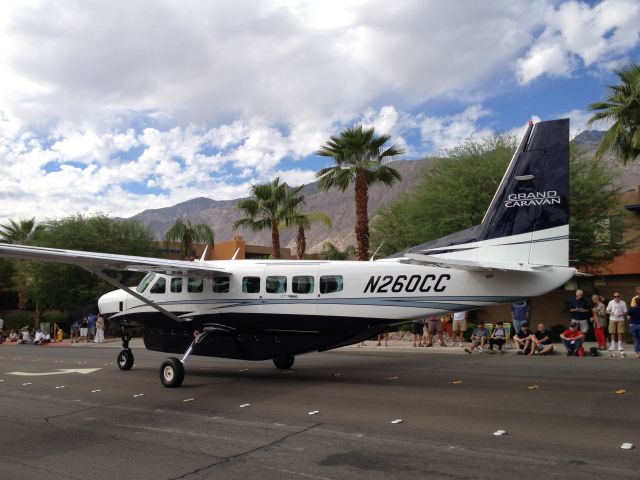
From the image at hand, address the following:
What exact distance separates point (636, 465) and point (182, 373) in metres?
8.82

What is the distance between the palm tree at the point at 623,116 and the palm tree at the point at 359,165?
881 centimetres

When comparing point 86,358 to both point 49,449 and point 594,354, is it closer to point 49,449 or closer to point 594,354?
point 49,449

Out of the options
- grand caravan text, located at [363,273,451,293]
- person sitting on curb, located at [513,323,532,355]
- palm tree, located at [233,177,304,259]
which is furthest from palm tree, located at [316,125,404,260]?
grand caravan text, located at [363,273,451,293]

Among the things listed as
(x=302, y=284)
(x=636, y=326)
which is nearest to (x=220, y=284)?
(x=302, y=284)

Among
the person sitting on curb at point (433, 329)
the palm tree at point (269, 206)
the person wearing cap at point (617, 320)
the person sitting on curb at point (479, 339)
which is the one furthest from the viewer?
the palm tree at point (269, 206)

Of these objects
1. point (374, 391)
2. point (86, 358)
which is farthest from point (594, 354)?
point (86, 358)

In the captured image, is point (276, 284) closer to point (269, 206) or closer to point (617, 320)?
point (617, 320)

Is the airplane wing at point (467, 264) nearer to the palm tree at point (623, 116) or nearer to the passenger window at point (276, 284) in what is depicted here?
the passenger window at point (276, 284)

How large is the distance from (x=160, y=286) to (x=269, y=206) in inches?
699

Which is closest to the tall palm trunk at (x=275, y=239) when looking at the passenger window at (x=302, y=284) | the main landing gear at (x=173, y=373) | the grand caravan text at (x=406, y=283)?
the passenger window at (x=302, y=284)

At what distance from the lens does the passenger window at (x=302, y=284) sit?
1210 centimetres

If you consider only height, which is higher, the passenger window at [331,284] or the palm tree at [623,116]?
the palm tree at [623,116]

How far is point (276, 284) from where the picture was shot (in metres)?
12.5

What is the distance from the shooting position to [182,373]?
1197 centimetres
